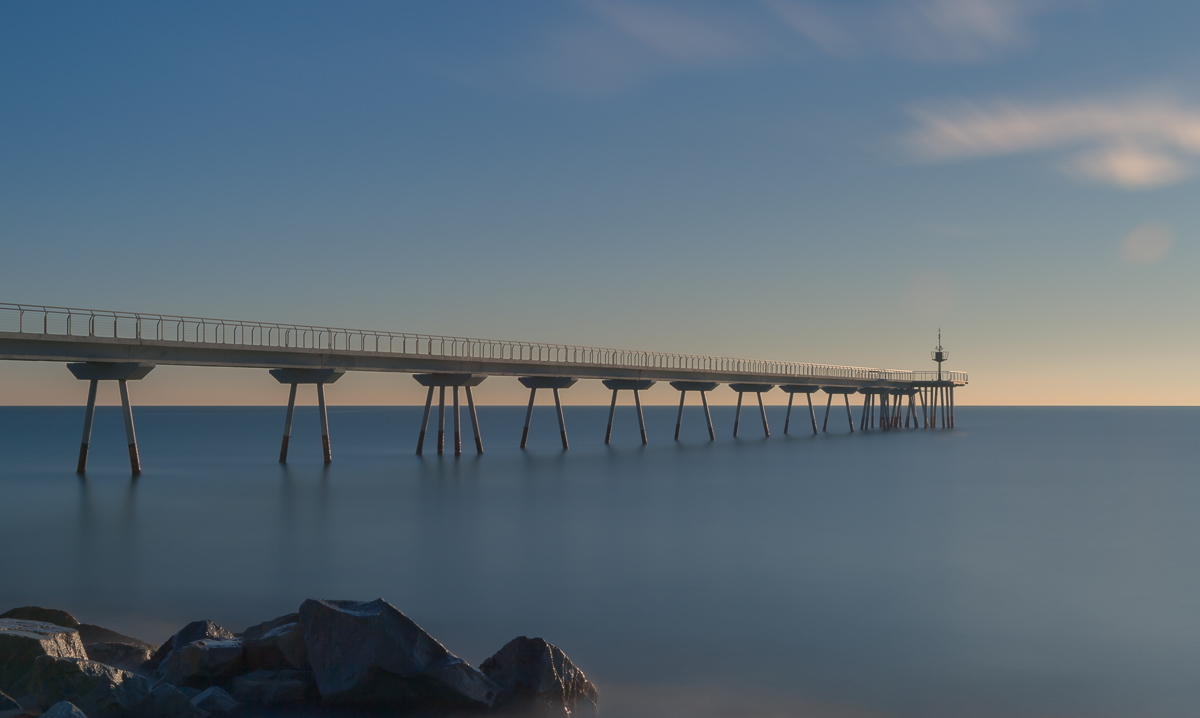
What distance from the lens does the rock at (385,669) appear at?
9.30 m

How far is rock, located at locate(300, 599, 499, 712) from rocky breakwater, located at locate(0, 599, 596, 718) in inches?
0.4

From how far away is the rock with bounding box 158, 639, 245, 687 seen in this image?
9727 mm

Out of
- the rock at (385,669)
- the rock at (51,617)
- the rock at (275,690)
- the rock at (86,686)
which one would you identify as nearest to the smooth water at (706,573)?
the rock at (385,669)

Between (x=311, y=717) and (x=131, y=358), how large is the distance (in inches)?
1055

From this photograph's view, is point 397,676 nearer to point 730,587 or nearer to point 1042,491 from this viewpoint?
point 730,587

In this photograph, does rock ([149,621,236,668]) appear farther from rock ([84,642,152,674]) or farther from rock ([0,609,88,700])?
rock ([0,609,88,700])

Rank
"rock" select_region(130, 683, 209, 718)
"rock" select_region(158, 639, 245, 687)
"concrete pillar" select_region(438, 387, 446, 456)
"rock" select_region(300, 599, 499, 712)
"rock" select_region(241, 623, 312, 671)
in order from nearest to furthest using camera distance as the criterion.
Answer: "rock" select_region(130, 683, 209, 718) < "rock" select_region(300, 599, 499, 712) < "rock" select_region(158, 639, 245, 687) < "rock" select_region(241, 623, 312, 671) < "concrete pillar" select_region(438, 387, 446, 456)

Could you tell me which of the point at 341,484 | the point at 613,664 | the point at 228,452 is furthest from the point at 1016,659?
the point at 228,452

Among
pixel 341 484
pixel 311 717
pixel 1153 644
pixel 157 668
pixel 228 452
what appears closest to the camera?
pixel 311 717

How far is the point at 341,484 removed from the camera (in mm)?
35406

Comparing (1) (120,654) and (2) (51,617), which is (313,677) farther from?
(2) (51,617)

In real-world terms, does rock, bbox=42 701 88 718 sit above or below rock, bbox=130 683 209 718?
above

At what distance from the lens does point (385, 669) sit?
366 inches

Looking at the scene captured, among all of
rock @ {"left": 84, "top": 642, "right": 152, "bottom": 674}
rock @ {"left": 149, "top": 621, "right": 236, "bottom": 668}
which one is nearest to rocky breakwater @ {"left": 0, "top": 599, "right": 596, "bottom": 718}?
rock @ {"left": 149, "top": 621, "right": 236, "bottom": 668}
